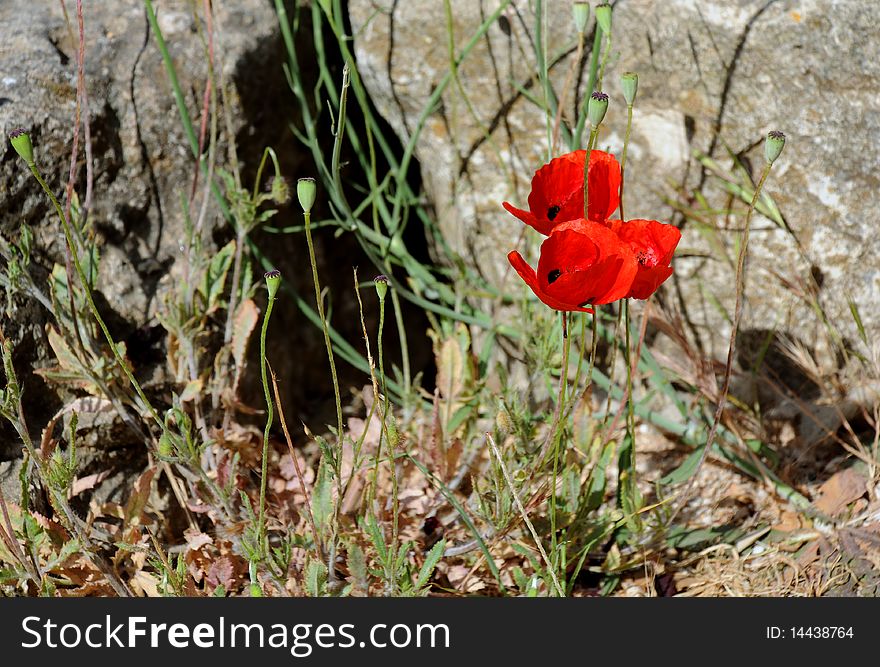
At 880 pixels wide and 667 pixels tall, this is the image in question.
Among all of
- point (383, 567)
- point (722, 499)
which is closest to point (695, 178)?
point (722, 499)

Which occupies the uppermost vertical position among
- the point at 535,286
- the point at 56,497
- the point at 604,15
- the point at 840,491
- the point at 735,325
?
the point at 604,15

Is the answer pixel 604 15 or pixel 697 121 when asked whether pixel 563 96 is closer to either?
pixel 697 121

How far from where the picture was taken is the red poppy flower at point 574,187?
4.33ft

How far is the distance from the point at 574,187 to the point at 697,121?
2.38ft

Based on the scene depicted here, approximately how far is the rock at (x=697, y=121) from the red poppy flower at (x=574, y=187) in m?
0.57

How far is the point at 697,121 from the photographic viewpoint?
76.2 inches

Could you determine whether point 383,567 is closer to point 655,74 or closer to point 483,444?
point 483,444

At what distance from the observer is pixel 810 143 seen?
1.87 meters

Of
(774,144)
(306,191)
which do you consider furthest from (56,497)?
(774,144)

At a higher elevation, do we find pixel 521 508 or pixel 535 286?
pixel 535 286

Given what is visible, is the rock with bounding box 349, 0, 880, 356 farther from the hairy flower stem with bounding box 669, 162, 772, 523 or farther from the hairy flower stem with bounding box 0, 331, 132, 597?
the hairy flower stem with bounding box 0, 331, 132, 597

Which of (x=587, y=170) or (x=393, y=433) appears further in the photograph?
(x=393, y=433)

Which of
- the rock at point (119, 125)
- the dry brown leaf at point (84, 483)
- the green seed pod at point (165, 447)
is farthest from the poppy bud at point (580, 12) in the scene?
the dry brown leaf at point (84, 483)

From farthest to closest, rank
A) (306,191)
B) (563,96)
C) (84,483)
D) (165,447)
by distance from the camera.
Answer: (563,96) → (84,483) → (165,447) → (306,191)
